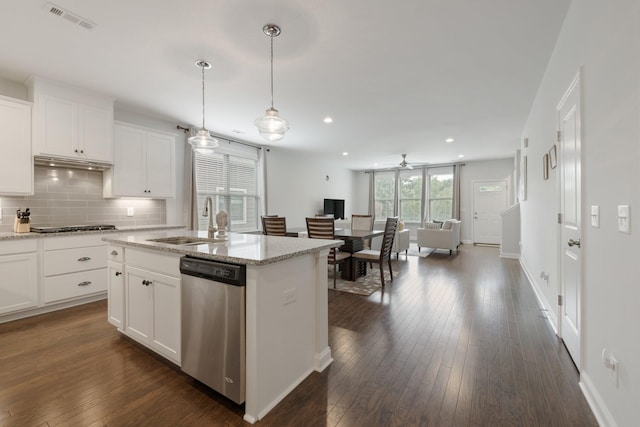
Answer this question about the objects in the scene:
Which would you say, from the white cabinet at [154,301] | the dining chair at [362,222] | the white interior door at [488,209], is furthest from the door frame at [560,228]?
the white interior door at [488,209]

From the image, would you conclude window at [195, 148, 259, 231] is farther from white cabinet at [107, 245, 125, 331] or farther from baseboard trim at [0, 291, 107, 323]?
white cabinet at [107, 245, 125, 331]

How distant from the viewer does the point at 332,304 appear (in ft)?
11.4

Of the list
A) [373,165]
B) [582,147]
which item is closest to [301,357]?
[582,147]

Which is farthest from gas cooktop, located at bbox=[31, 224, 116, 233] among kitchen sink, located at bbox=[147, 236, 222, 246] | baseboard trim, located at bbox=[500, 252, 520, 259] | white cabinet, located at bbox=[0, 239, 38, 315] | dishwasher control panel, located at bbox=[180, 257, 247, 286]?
baseboard trim, located at bbox=[500, 252, 520, 259]

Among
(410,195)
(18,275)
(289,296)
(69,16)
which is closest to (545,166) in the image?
(289,296)

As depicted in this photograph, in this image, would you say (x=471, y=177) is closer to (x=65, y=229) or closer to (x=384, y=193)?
(x=384, y=193)

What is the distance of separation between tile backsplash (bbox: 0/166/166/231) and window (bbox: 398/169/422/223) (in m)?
8.41

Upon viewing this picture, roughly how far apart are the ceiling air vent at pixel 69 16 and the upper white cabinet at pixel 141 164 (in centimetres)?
184

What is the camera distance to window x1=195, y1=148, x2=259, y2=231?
213 inches

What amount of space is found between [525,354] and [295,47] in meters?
3.35

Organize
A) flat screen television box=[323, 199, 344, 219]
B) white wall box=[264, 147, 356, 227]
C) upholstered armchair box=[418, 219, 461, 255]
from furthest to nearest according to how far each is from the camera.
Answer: flat screen television box=[323, 199, 344, 219] < white wall box=[264, 147, 356, 227] < upholstered armchair box=[418, 219, 461, 255]

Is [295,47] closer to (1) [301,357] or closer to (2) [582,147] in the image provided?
(2) [582,147]

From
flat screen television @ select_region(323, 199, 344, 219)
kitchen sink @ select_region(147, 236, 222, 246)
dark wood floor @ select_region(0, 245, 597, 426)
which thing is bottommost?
dark wood floor @ select_region(0, 245, 597, 426)

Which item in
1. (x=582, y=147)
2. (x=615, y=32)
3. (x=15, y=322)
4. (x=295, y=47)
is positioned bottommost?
(x=15, y=322)
